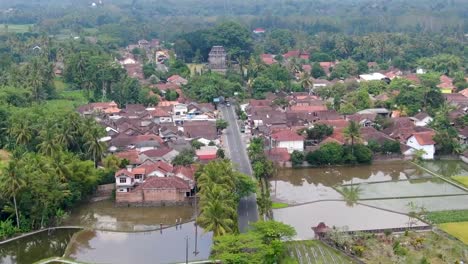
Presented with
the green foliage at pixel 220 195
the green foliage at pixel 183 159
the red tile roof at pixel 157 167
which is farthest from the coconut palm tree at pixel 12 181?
the green foliage at pixel 183 159

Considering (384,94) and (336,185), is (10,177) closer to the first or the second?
(336,185)

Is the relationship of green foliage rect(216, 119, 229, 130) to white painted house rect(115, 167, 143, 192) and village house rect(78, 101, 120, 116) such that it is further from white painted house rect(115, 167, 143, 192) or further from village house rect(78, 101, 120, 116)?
white painted house rect(115, 167, 143, 192)

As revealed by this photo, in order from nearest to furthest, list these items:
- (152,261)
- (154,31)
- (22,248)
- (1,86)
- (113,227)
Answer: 1. (152,261)
2. (22,248)
3. (113,227)
4. (1,86)
5. (154,31)

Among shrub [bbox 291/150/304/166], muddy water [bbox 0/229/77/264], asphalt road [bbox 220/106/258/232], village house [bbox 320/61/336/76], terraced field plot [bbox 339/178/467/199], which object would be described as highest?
village house [bbox 320/61/336/76]

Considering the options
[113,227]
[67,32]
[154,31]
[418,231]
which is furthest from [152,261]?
[67,32]

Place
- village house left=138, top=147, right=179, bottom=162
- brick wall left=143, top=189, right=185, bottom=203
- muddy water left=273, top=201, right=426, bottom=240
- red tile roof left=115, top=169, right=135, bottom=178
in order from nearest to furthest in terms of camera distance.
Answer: muddy water left=273, top=201, right=426, bottom=240 < brick wall left=143, top=189, right=185, bottom=203 < red tile roof left=115, top=169, right=135, bottom=178 < village house left=138, top=147, right=179, bottom=162

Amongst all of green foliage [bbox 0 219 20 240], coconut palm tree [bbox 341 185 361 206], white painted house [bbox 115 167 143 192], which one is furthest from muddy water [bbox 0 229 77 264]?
coconut palm tree [bbox 341 185 361 206]
